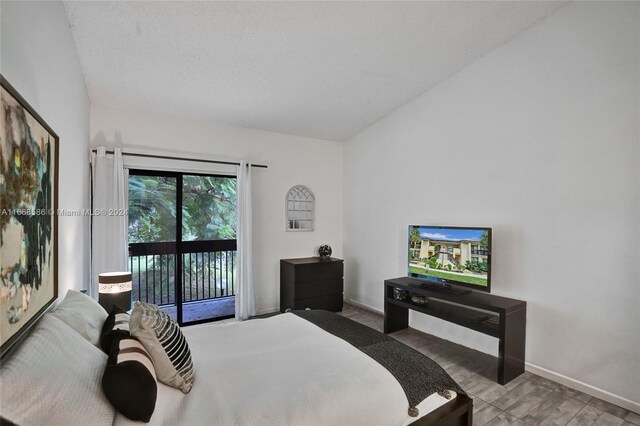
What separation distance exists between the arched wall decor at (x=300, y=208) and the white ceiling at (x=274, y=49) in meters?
1.26

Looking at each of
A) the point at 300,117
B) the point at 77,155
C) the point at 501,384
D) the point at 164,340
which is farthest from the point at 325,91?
the point at 501,384

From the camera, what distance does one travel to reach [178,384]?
4.62 ft

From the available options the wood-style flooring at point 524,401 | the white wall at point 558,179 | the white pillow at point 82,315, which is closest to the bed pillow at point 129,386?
the white pillow at point 82,315

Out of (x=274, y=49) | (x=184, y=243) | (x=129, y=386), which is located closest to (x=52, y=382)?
(x=129, y=386)

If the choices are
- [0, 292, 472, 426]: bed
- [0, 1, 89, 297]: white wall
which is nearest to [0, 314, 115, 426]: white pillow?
[0, 292, 472, 426]: bed

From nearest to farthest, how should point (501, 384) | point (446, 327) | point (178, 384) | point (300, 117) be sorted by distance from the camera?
point (178, 384)
point (501, 384)
point (446, 327)
point (300, 117)

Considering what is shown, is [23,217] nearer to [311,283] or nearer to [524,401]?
[524,401]

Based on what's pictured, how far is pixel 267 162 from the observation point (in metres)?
4.43

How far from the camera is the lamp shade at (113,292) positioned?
2.66 metres

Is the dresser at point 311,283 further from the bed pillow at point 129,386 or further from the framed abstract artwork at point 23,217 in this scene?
the bed pillow at point 129,386

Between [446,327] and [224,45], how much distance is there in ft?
11.7

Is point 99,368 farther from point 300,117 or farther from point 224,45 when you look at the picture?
point 300,117

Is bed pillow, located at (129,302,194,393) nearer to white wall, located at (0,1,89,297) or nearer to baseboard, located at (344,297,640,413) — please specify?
white wall, located at (0,1,89,297)

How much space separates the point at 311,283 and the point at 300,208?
1.15 meters
